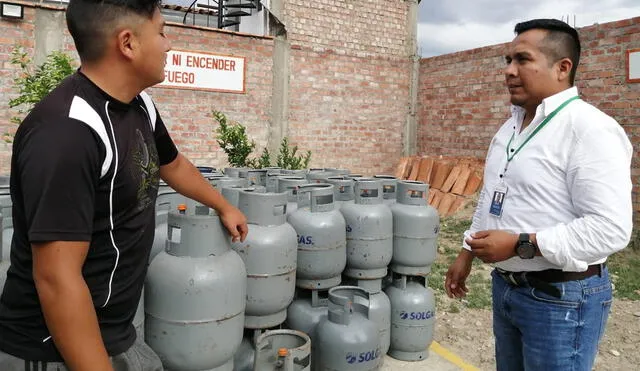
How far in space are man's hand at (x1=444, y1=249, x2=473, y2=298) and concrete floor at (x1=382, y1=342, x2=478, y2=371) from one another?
1.36 metres

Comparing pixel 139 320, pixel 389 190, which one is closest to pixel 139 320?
pixel 139 320

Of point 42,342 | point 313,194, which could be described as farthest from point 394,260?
point 42,342

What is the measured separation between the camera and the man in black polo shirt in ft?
3.53

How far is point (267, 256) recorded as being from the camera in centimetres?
251

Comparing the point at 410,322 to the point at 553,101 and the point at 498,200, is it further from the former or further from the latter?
the point at 553,101

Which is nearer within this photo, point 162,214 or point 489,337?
point 162,214

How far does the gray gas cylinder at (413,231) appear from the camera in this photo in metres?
3.30

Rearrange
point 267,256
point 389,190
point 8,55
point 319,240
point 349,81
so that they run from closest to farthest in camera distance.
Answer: point 267,256
point 319,240
point 389,190
point 8,55
point 349,81

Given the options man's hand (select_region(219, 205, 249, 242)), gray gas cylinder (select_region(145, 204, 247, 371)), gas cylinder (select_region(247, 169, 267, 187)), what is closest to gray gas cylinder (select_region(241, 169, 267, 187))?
gas cylinder (select_region(247, 169, 267, 187))

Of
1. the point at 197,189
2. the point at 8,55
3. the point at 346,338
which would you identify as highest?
the point at 8,55

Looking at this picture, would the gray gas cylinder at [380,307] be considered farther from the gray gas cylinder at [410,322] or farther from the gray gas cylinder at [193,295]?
the gray gas cylinder at [193,295]

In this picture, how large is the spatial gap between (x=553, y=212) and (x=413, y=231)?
1.65 m

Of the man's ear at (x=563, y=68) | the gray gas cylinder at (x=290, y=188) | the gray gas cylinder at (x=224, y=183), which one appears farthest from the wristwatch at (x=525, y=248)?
the gray gas cylinder at (x=224, y=183)

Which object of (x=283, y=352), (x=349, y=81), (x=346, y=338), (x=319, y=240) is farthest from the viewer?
(x=349, y=81)
